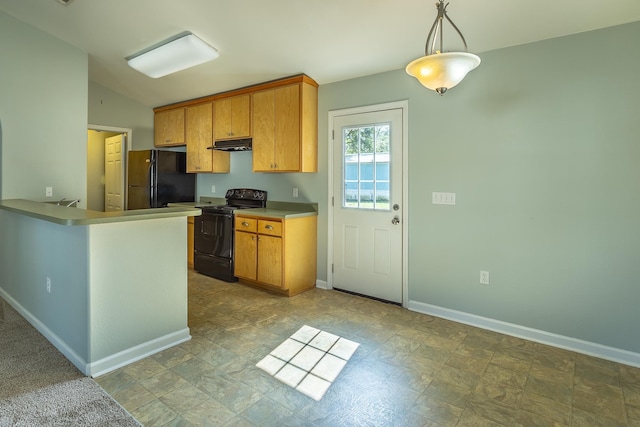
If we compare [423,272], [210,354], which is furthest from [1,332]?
[423,272]

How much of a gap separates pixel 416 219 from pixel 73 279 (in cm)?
273

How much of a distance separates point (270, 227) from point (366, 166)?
1.20 m

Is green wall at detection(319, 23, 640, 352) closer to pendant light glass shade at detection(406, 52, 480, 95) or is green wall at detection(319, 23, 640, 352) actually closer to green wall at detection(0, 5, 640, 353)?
green wall at detection(0, 5, 640, 353)

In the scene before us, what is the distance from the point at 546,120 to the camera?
2590 mm

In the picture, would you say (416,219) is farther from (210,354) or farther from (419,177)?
(210,354)

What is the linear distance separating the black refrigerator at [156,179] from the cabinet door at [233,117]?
98cm

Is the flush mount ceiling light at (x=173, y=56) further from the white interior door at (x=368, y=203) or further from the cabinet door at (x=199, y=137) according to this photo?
the white interior door at (x=368, y=203)

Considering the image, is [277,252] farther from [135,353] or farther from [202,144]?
[202,144]

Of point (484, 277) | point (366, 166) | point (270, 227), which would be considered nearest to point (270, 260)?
point (270, 227)

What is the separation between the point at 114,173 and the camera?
5.63 metres

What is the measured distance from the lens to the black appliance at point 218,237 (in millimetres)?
4109

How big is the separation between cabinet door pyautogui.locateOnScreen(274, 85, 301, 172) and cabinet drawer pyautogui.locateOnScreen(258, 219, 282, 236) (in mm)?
614

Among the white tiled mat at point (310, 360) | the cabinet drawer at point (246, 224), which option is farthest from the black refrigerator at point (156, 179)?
the white tiled mat at point (310, 360)

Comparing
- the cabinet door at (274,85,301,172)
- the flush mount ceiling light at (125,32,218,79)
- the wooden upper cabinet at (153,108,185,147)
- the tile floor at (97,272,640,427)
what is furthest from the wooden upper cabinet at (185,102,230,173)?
the tile floor at (97,272,640,427)
